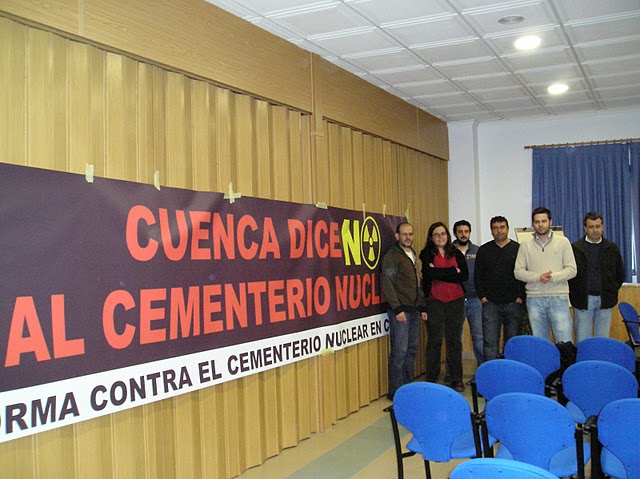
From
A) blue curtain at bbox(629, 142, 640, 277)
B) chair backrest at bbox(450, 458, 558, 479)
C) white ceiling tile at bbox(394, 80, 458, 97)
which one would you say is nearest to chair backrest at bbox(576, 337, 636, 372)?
chair backrest at bbox(450, 458, 558, 479)

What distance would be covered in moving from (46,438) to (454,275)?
439 centimetres

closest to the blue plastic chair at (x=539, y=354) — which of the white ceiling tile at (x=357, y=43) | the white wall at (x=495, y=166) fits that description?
the white ceiling tile at (x=357, y=43)

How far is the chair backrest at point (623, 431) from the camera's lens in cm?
279

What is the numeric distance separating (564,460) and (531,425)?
523 mm

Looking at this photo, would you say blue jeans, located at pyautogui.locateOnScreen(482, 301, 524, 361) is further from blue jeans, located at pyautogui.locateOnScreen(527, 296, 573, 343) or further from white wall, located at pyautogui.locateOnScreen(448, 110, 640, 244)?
white wall, located at pyautogui.locateOnScreen(448, 110, 640, 244)

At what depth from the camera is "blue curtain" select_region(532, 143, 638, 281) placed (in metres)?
8.27

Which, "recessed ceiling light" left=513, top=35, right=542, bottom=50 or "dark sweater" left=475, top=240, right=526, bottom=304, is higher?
"recessed ceiling light" left=513, top=35, right=542, bottom=50

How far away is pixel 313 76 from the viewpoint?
216 inches

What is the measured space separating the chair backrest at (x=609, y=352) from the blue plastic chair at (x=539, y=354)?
0.30 meters

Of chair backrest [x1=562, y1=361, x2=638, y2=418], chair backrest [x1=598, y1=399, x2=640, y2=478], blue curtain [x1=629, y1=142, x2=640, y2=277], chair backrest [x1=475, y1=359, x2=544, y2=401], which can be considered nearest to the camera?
chair backrest [x1=598, y1=399, x2=640, y2=478]

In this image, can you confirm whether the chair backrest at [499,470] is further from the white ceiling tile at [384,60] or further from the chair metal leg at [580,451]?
the white ceiling tile at [384,60]

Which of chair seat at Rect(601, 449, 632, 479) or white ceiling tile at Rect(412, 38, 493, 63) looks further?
white ceiling tile at Rect(412, 38, 493, 63)

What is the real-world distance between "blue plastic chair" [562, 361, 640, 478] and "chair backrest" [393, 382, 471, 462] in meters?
0.80

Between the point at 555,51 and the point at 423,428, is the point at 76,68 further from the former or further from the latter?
the point at 555,51
